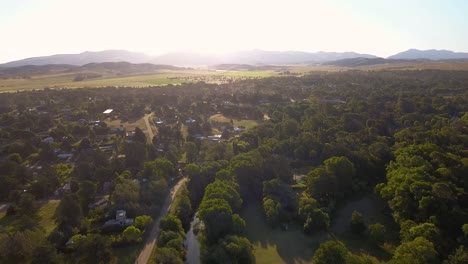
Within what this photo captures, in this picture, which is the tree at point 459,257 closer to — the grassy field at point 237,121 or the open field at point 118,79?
the grassy field at point 237,121

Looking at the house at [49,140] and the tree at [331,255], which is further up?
the house at [49,140]

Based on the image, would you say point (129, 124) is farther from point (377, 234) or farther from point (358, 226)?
point (377, 234)

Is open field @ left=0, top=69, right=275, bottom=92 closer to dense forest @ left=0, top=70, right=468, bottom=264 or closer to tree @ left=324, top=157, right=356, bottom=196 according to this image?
dense forest @ left=0, top=70, right=468, bottom=264

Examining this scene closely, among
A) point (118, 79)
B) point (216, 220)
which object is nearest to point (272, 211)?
point (216, 220)

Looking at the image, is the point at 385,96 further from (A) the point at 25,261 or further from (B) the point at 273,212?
(A) the point at 25,261

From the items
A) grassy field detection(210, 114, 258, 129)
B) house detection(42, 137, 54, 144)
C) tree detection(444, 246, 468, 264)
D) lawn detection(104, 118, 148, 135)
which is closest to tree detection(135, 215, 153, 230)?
tree detection(444, 246, 468, 264)

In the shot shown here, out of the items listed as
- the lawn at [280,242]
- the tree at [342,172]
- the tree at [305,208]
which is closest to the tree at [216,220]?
the lawn at [280,242]

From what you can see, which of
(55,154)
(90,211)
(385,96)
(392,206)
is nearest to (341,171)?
(392,206)
